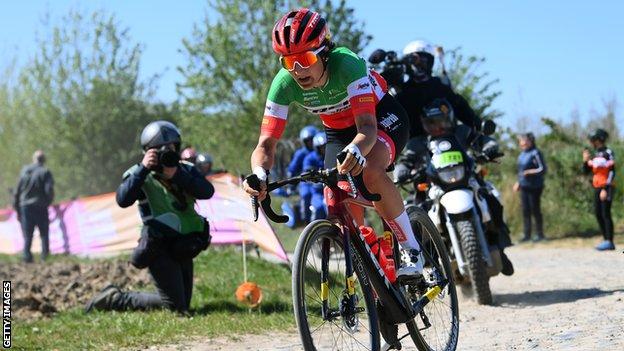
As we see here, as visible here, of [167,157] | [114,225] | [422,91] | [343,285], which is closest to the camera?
[343,285]

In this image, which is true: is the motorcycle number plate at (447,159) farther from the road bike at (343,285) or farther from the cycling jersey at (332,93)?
the cycling jersey at (332,93)

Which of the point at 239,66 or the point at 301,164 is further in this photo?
the point at 239,66

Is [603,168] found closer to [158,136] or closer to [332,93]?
[158,136]

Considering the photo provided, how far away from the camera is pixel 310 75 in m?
5.42

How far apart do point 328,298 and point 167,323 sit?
120 inches

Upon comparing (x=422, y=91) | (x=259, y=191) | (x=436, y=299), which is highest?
(x=422, y=91)

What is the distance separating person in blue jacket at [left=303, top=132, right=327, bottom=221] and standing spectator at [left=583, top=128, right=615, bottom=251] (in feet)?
13.8

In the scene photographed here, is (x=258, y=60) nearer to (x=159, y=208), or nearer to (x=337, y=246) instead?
(x=159, y=208)

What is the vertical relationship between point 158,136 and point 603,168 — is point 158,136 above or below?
above

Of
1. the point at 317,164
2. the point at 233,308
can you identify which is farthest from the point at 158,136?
the point at 317,164

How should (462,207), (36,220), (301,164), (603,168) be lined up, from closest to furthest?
(462,207) → (603,168) → (301,164) → (36,220)

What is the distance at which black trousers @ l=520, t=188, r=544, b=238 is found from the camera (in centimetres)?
1769

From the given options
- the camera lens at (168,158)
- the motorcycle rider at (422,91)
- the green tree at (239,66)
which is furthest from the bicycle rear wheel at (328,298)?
the green tree at (239,66)

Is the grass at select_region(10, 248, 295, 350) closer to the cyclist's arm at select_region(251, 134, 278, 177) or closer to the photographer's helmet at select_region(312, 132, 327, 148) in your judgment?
the cyclist's arm at select_region(251, 134, 278, 177)
